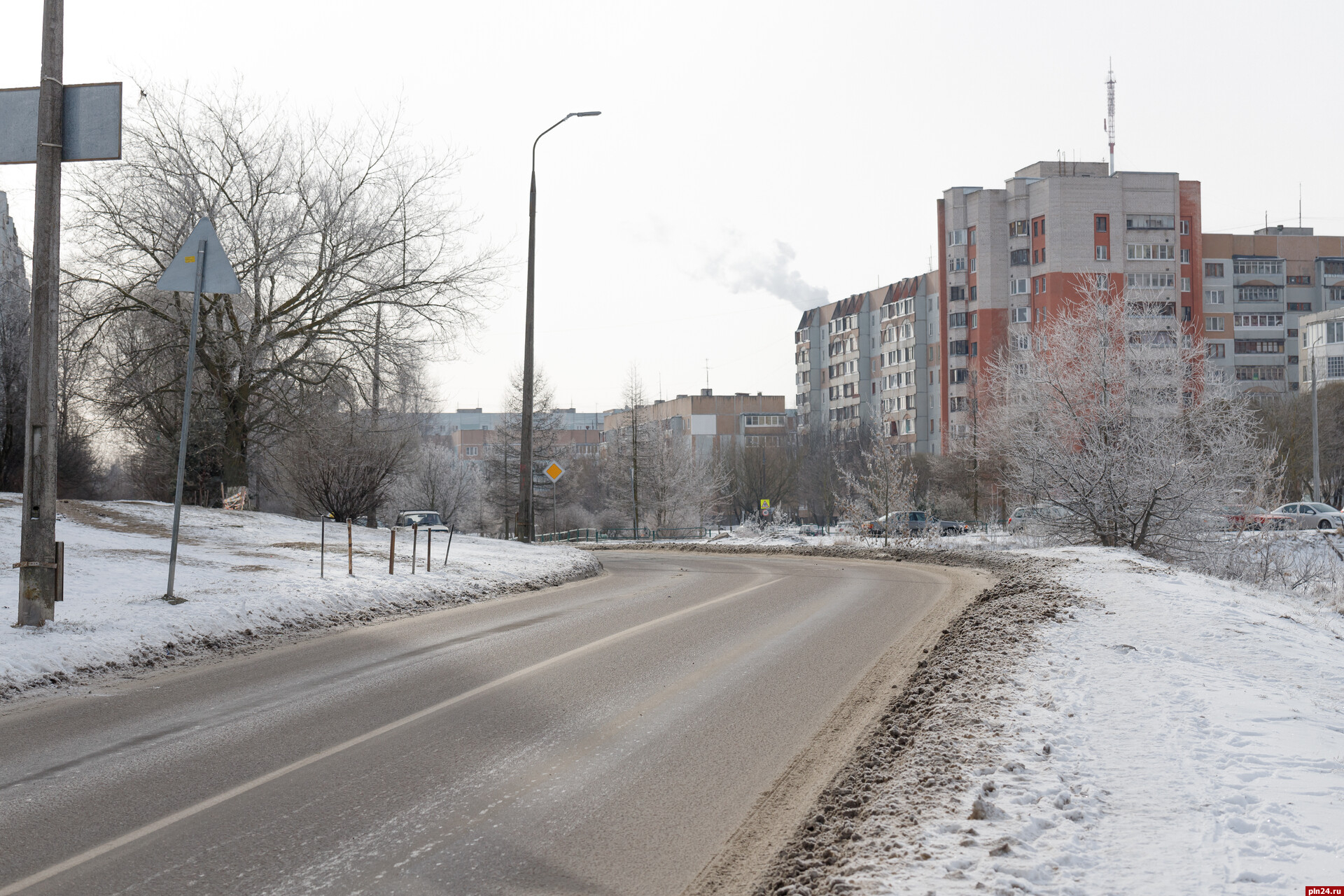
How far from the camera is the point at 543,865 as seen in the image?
15.1 feet

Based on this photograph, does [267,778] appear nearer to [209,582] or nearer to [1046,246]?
[209,582]

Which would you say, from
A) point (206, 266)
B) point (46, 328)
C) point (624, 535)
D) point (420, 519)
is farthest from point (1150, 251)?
point (46, 328)

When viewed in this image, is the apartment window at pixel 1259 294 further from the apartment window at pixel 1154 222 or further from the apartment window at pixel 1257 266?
the apartment window at pixel 1154 222

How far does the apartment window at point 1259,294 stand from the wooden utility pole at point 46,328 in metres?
108

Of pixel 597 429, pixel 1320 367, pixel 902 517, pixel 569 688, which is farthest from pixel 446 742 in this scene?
pixel 597 429

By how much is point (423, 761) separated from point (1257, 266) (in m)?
112

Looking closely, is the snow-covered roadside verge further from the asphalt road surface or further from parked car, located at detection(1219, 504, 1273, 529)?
parked car, located at detection(1219, 504, 1273, 529)

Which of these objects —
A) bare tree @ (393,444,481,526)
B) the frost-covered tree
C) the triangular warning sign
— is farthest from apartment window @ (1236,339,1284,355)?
the triangular warning sign

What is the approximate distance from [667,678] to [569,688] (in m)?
0.90

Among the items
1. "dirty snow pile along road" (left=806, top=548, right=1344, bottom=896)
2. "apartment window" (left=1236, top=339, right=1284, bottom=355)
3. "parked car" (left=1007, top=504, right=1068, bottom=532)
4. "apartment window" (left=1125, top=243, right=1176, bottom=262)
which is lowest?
"dirty snow pile along road" (left=806, top=548, right=1344, bottom=896)

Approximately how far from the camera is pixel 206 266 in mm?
12031

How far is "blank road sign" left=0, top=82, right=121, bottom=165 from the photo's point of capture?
35.1 ft

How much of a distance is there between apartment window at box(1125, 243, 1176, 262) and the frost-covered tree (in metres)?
69.9

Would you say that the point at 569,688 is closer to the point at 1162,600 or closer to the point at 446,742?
the point at 446,742
